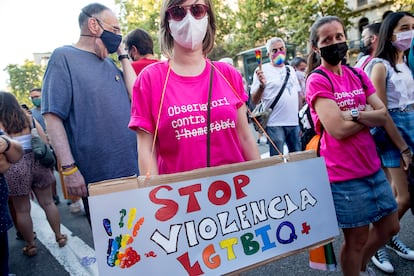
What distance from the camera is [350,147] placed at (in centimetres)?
184

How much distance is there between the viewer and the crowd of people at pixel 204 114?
1.37 meters

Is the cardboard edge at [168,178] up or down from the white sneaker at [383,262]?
up

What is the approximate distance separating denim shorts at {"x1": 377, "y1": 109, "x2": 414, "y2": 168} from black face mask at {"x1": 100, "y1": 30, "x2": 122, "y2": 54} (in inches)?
86.7

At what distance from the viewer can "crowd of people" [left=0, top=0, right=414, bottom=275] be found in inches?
53.8

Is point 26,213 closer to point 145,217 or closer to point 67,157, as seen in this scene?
point 67,157

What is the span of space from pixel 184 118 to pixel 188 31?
1.39ft

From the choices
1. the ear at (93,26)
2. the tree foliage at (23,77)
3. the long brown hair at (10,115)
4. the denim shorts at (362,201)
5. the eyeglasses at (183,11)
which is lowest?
the denim shorts at (362,201)

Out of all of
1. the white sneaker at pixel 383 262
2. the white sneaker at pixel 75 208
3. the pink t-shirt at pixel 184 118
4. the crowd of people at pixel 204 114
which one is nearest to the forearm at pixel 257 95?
the crowd of people at pixel 204 114

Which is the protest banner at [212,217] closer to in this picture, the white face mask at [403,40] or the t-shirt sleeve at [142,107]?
the t-shirt sleeve at [142,107]

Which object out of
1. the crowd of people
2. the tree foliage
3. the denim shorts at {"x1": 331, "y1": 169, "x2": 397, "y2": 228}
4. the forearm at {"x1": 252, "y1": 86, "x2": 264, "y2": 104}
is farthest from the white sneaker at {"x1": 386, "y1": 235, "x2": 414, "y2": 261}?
the tree foliage

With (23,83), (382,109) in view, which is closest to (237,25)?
(382,109)

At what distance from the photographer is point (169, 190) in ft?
3.61

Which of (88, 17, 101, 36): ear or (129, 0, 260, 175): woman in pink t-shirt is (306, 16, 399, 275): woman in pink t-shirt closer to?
(129, 0, 260, 175): woman in pink t-shirt

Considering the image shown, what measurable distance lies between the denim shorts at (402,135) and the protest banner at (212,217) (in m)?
1.33
